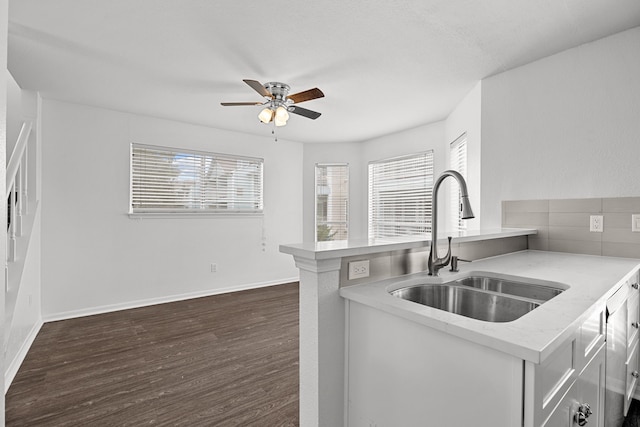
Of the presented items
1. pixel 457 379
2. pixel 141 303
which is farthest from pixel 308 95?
pixel 141 303

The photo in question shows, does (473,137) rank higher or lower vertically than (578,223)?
higher

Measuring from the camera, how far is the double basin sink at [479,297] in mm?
1315

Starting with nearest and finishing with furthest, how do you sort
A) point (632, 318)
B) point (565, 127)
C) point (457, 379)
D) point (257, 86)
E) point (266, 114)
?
point (457, 379)
point (632, 318)
point (565, 127)
point (257, 86)
point (266, 114)

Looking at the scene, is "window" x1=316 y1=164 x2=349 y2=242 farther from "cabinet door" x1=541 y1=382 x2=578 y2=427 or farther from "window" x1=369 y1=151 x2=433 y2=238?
"cabinet door" x1=541 y1=382 x2=578 y2=427

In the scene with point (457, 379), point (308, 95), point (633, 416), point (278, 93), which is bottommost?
point (633, 416)

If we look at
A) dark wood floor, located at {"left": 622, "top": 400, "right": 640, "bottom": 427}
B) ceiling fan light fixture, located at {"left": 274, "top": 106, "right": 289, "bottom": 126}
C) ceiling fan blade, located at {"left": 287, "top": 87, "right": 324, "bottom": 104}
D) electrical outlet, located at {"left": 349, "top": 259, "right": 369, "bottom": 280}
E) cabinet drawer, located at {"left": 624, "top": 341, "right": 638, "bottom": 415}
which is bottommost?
dark wood floor, located at {"left": 622, "top": 400, "right": 640, "bottom": 427}

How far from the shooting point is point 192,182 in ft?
14.9

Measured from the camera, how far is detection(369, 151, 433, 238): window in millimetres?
4770

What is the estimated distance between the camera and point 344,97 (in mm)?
3479

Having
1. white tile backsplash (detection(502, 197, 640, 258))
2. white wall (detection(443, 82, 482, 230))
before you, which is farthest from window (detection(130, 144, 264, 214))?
white tile backsplash (detection(502, 197, 640, 258))

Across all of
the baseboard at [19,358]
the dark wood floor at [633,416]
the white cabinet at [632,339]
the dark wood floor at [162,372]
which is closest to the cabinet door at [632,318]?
the white cabinet at [632,339]

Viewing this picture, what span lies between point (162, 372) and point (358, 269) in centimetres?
194

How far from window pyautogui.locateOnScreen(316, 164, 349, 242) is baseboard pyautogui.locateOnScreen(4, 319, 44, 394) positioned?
12.9 feet

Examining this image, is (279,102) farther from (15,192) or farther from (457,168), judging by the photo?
(15,192)
